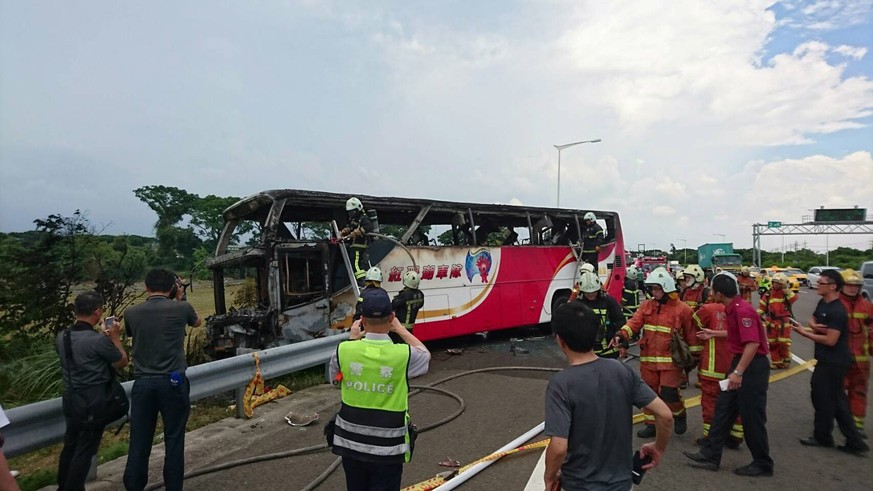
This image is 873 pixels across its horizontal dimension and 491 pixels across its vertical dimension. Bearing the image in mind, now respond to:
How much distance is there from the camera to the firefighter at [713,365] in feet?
16.0

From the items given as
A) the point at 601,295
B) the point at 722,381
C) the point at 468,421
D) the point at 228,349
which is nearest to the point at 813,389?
the point at 722,381

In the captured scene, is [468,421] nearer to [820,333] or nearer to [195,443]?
[195,443]

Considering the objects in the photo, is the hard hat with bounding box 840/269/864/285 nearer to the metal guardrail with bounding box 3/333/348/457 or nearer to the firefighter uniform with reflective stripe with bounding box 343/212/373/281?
the metal guardrail with bounding box 3/333/348/457

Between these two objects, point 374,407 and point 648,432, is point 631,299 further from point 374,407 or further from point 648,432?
point 374,407

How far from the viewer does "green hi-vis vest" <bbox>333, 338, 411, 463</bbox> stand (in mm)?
2617

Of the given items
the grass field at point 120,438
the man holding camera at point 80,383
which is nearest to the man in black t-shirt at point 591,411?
the man holding camera at point 80,383

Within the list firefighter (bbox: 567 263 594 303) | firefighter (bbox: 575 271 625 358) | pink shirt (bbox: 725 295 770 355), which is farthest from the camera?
firefighter (bbox: 567 263 594 303)

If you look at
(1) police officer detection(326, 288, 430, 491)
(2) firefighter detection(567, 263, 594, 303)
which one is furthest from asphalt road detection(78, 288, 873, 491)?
(1) police officer detection(326, 288, 430, 491)

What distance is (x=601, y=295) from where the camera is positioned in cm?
591

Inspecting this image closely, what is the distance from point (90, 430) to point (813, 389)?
6.34m

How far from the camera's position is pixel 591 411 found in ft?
7.59

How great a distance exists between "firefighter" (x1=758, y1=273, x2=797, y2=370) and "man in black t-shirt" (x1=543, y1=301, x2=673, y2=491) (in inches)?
303

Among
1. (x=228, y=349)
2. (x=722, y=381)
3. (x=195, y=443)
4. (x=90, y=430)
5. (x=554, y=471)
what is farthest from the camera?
(x=228, y=349)

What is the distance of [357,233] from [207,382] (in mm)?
3732
